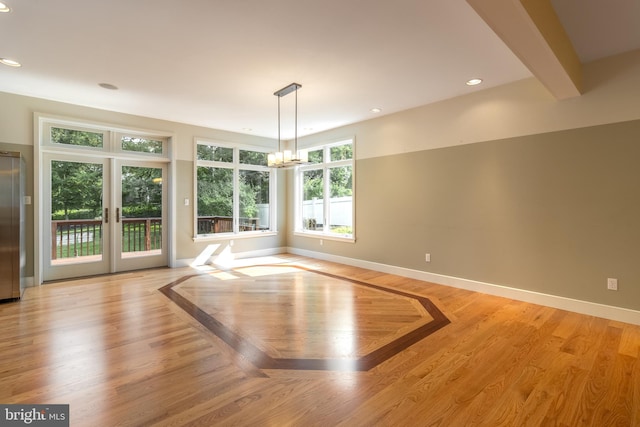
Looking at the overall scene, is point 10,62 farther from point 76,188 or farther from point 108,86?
point 76,188

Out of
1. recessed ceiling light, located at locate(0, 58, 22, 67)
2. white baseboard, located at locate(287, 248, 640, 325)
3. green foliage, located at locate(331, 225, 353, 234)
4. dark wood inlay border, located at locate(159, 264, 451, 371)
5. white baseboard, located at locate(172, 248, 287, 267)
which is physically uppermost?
recessed ceiling light, located at locate(0, 58, 22, 67)

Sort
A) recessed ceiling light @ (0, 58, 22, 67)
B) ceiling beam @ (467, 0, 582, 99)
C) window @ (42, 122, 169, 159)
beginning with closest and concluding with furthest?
1. ceiling beam @ (467, 0, 582, 99)
2. recessed ceiling light @ (0, 58, 22, 67)
3. window @ (42, 122, 169, 159)

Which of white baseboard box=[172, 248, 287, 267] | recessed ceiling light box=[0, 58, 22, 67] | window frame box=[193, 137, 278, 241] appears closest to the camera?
recessed ceiling light box=[0, 58, 22, 67]

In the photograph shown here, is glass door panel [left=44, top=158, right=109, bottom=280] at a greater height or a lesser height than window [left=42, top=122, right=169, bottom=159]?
lesser

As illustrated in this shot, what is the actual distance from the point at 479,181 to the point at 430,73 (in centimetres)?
170

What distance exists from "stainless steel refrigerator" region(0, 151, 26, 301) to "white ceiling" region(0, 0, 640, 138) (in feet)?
3.82

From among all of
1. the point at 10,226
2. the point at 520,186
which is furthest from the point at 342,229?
the point at 10,226

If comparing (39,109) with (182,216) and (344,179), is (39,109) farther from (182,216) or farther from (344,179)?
(344,179)

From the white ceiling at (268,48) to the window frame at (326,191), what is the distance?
1634mm

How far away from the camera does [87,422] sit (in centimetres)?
171

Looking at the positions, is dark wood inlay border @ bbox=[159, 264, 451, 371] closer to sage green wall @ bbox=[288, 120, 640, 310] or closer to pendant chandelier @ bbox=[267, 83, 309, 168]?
sage green wall @ bbox=[288, 120, 640, 310]

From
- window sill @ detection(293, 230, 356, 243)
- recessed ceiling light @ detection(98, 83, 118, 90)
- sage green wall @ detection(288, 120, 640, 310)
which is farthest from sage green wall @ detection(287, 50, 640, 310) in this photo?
recessed ceiling light @ detection(98, 83, 118, 90)

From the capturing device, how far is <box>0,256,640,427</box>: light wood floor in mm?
1828

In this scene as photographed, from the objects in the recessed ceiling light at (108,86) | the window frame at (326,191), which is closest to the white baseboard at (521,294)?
the window frame at (326,191)
